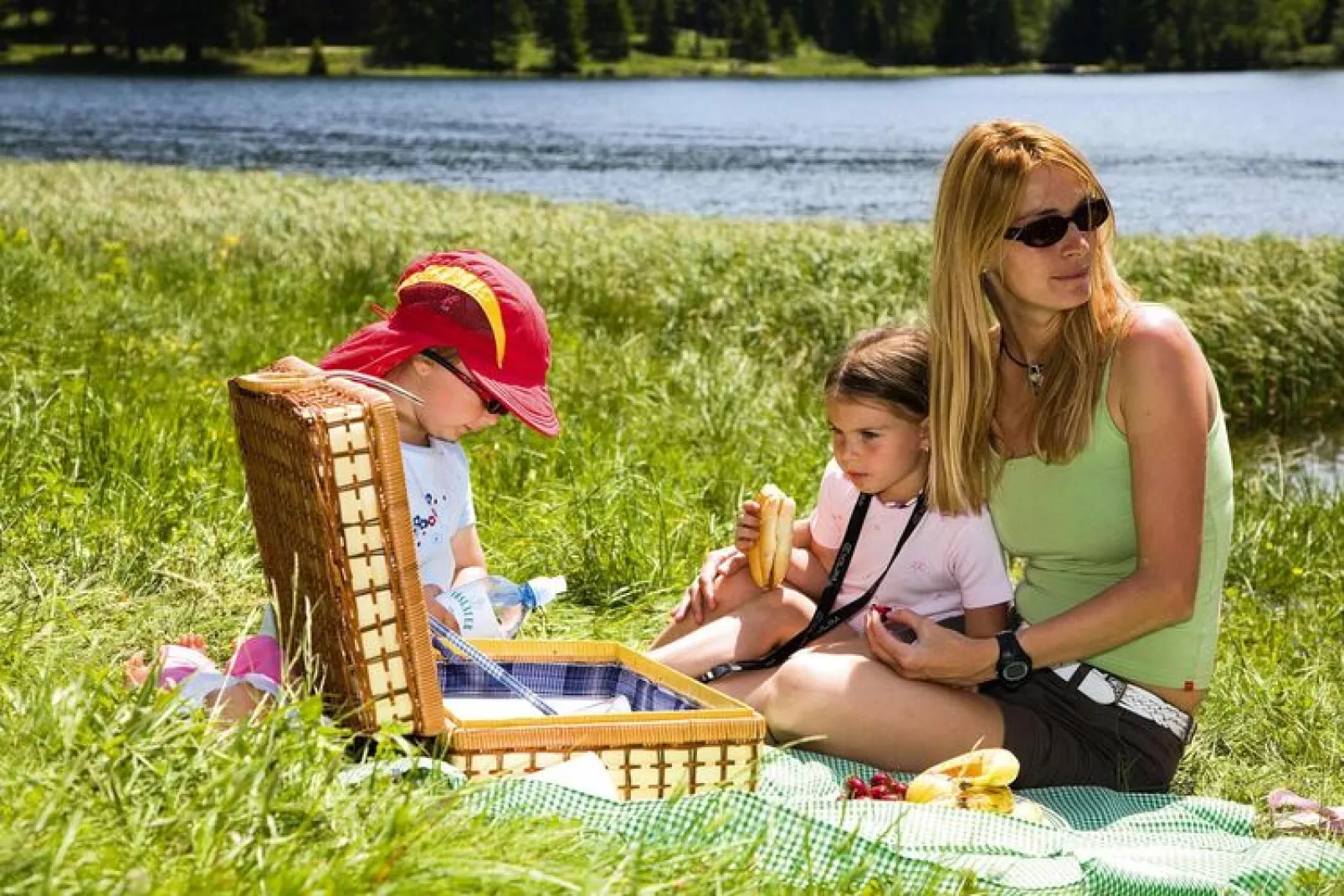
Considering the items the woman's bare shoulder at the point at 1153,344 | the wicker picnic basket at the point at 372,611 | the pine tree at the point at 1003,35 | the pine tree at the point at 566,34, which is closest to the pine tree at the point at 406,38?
the pine tree at the point at 566,34

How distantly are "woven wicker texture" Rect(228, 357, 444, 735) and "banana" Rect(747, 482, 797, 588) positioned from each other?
1131 millimetres

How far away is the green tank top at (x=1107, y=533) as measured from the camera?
3424 mm

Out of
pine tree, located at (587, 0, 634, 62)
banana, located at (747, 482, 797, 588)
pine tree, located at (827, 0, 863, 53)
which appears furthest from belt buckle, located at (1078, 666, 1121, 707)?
pine tree, located at (827, 0, 863, 53)

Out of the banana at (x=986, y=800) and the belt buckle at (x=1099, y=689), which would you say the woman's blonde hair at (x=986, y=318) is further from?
the banana at (x=986, y=800)

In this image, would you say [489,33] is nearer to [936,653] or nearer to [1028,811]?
[936,653]

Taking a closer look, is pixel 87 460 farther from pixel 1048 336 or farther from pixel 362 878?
pixel 362 878

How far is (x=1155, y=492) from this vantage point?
130 inches

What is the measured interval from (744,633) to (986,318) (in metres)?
0.94

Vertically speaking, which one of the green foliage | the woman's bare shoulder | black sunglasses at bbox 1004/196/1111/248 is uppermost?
the green foliage

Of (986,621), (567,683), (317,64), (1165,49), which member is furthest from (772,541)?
(1165,49)

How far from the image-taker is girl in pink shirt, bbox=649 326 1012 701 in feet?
11.9

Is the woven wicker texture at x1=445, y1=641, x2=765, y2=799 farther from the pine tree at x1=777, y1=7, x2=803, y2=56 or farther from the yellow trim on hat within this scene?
the pine tree at x1=777, y1=7, x2=803, y2=56

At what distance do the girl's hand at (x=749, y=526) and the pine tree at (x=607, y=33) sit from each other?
4077 inches

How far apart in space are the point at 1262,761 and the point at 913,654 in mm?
1105
